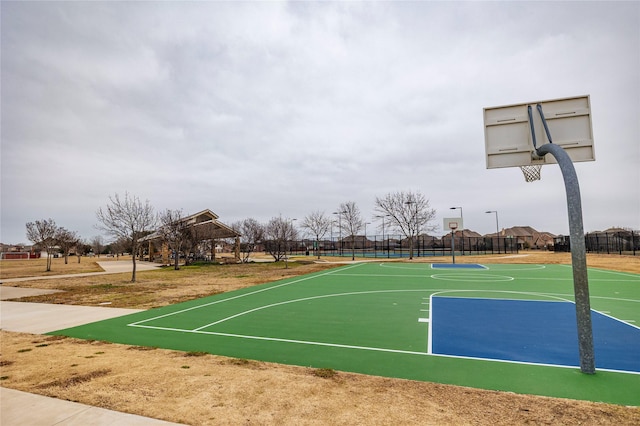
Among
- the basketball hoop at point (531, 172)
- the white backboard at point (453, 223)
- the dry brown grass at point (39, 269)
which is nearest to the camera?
the basketball hoop at point (531, 172)

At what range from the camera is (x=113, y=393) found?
468cm

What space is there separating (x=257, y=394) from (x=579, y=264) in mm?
5284

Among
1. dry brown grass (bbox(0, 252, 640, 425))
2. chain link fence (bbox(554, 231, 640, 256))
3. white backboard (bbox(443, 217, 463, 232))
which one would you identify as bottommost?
dry brown grass (bbox(0, 252, 640, 425))

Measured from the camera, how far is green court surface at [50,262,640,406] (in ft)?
17.7

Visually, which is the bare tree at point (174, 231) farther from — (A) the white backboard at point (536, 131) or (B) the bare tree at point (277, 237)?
(A) the white backboard at point (536, 131)

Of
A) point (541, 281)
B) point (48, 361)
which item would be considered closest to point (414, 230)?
point (541, 281)

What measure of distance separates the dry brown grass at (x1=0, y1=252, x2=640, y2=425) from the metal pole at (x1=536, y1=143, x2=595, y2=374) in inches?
51.7

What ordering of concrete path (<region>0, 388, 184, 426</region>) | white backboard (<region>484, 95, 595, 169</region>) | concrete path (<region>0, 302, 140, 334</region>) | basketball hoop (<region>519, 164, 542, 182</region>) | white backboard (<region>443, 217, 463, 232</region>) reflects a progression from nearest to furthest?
concrete path (<region>0, 388, 184, 426</region>) → white backboard (<region>484, 95, 595, 169</region>) → basketball hoop (<region>519, 164, 542, 182</region>) → concrete path (<region>0, 302, 140, 334</region>) → white backboard (<region>443, 217, 463, 232</region>)

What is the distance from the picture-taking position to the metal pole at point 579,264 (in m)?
5.29

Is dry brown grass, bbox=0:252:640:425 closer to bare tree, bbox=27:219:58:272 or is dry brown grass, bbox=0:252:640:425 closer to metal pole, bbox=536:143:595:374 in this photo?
metal pole, bbox=536:143:595:374

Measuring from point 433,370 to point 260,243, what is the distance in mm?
37915

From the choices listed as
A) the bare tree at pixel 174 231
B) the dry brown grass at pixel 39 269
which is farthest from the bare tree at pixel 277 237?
the dry brown grass at pixel 39 269

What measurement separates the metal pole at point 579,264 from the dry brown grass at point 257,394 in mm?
1314

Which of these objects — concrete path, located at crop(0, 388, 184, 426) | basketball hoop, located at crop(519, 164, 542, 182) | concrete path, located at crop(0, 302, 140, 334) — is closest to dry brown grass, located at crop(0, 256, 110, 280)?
concrete path, located at crop(0, 302, 140, 334)
